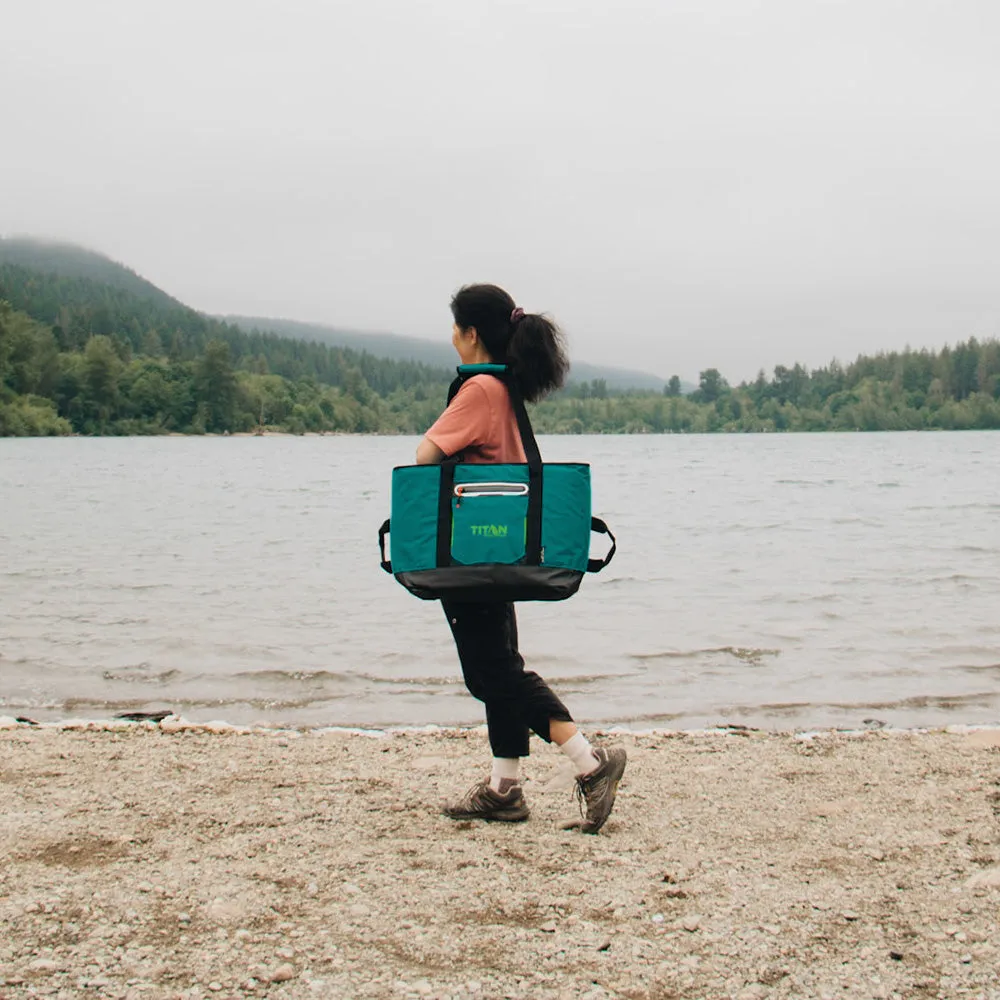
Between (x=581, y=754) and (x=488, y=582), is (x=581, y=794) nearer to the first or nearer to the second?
(x=581, y=754)

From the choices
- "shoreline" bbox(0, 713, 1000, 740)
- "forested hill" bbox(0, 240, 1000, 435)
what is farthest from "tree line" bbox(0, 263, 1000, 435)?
"shoreline" bbox(0, 713, 1000, 740)

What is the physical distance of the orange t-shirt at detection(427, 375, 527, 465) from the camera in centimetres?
442

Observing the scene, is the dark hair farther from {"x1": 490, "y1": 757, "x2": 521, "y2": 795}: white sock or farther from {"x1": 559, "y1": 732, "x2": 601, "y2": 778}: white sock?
{"x1": 490, "y1": 757, "x2": 521, "y2": 795}: white sock

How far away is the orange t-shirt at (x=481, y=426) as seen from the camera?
14.5 ft

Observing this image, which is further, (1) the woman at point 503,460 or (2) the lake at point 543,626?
(2) the lake at point 543,626

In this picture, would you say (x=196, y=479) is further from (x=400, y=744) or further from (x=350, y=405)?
(x=350, y=405)

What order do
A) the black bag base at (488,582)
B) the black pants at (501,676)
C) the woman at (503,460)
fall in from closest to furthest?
the black bag base at (488,582)
the woman at (503,460)
the black pants at (501,676)

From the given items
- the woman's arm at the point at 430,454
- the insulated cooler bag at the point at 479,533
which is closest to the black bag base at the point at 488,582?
the insulated cooler bag at the point at 479,533

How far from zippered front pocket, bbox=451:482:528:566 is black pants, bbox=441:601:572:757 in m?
0.32

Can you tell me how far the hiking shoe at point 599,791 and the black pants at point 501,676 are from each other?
0.90 ft

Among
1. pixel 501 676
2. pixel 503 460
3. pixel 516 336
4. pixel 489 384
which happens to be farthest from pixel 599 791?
pixel 516 336

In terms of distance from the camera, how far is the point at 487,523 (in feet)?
14.3

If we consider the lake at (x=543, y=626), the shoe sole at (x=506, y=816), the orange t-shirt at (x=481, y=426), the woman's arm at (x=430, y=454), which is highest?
the orange t-shirt at (x=481, y=426)

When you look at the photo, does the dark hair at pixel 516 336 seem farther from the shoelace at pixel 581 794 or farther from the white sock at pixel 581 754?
the shoelace at pixel 581 794
